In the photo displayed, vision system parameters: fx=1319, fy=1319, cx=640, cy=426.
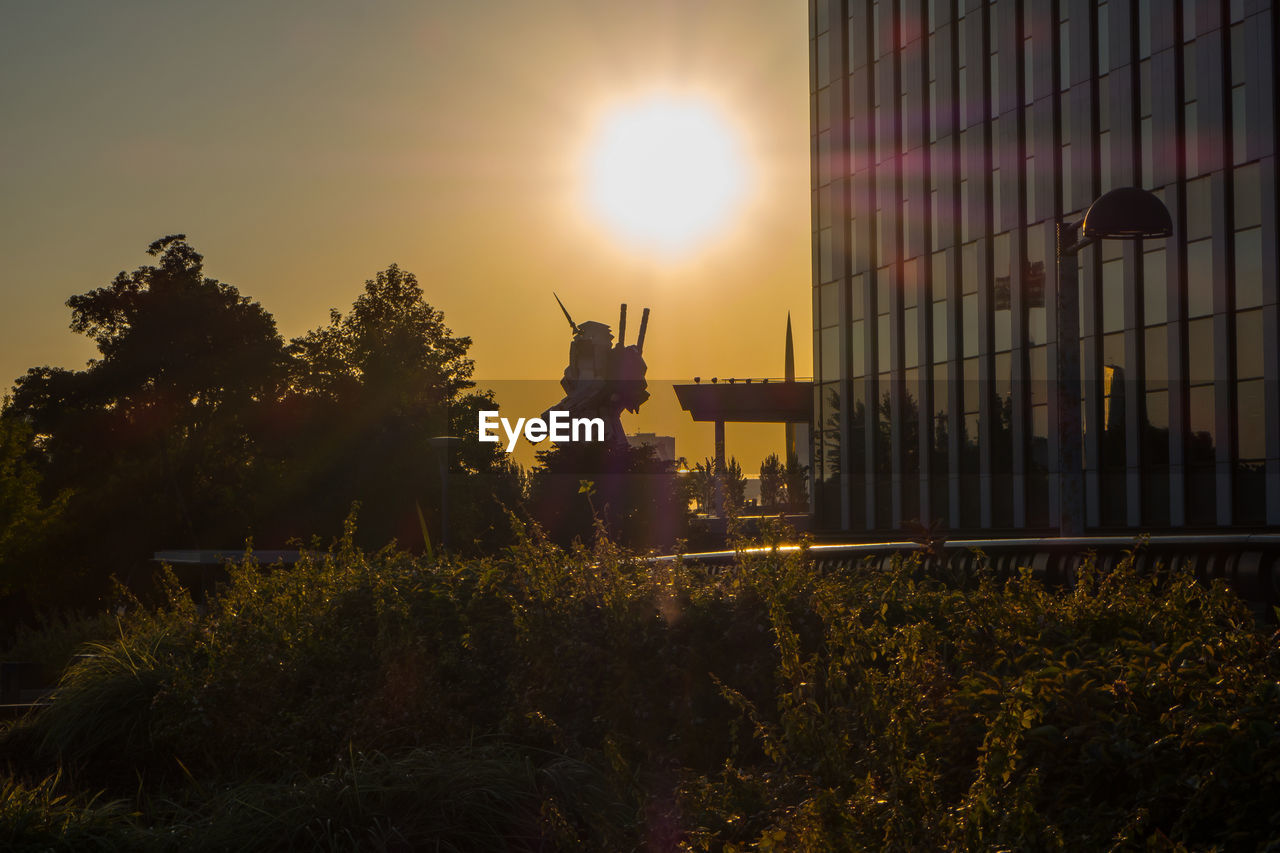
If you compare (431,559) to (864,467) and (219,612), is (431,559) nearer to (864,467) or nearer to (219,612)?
(219,612)

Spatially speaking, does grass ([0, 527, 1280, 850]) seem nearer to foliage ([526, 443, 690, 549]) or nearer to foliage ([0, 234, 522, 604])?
foliage ([526, 443, 690, 549])

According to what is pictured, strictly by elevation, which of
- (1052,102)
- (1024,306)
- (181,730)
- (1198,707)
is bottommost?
(181,730)

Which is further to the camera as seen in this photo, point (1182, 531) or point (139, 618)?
point (1182, 531)

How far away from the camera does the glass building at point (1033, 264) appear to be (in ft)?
88.4

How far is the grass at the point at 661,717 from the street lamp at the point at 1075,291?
3803mm

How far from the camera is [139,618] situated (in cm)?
1209

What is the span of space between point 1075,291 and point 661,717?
8.19m

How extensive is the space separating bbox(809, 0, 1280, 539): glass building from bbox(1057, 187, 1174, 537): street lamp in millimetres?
12402

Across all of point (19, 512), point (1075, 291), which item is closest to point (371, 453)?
point (19, 512)

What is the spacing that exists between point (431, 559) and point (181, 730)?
11.9ft

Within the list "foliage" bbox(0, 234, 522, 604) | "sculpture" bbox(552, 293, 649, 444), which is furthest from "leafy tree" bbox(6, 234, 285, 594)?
"sculpture" bbox(552, 293, 649, 444)

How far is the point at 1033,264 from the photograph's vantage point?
3372 cm

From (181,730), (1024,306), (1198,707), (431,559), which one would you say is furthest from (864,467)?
(1198,707)

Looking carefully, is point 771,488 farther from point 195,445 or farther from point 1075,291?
point 195,445
